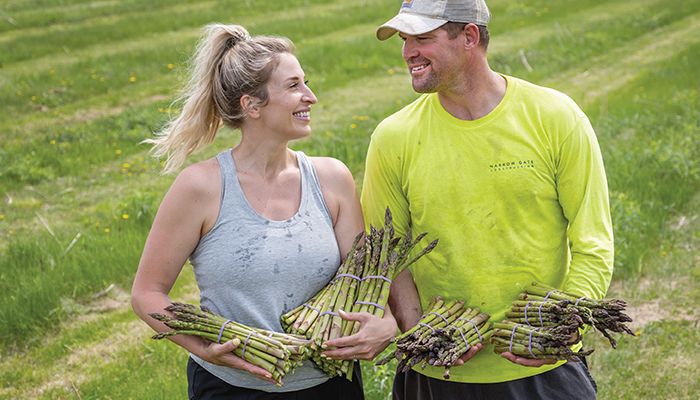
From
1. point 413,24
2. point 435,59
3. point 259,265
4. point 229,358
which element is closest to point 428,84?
point 435,59

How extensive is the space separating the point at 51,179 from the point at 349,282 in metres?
7.39

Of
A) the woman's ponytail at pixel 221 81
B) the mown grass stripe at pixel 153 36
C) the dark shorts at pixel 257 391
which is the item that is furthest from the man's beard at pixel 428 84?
the mown grass stripe at pixel 153 36

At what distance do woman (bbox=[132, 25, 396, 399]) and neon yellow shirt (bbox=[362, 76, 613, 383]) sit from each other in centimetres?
32

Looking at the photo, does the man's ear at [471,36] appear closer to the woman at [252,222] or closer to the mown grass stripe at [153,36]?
the woman at [252,222]

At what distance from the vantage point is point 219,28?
3.90 metres

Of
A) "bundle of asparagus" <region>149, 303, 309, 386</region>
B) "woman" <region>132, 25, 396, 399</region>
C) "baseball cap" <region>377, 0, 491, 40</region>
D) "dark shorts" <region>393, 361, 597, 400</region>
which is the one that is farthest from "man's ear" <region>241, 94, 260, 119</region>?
"dark shorts" <region>393, 361, 597, 400</region>

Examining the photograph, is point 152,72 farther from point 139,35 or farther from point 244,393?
point 244,393

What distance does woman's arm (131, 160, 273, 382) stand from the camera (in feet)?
11.8

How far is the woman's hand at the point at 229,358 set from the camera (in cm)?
346

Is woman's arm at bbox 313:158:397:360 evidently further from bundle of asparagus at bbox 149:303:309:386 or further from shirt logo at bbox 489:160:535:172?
shirt logo at bbox 489:160:535:172

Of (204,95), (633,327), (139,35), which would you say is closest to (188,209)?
(204,95)

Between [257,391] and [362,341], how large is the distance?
0.50 m

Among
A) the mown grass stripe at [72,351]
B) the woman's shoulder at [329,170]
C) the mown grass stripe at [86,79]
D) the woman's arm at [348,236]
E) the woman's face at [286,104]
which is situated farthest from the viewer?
the mown grass stripe at [86,79]

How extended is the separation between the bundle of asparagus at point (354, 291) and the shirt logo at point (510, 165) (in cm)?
39
